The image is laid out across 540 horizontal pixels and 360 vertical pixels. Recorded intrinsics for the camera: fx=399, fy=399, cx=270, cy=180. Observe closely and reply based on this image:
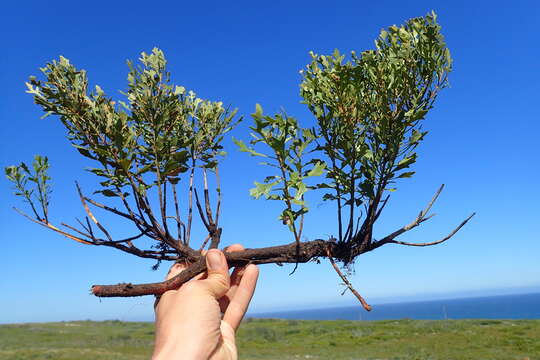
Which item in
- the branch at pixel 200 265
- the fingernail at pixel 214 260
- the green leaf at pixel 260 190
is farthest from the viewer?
the fingernail at pixel 214 260

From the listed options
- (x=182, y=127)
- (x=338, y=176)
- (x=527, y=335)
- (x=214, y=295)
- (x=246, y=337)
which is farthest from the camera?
(x=246, y=337)

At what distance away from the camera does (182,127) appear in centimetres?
499

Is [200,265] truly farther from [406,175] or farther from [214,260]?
[406,175]

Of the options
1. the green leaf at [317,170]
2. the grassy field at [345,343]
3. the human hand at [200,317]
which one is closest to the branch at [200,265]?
the human hand at [200,317]

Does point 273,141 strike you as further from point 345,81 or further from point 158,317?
point 158,317

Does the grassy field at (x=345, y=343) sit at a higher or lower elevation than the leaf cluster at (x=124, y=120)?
lower

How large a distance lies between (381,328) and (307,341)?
9132 mm

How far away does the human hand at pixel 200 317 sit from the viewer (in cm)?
384

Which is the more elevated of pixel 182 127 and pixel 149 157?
pixel 182 127

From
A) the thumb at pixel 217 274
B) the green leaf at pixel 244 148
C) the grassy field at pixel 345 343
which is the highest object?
the green leaf at pixel 244 148

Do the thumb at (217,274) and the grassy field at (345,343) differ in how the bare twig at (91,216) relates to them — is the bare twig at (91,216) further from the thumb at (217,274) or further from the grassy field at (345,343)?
the grassy field at (345,343)

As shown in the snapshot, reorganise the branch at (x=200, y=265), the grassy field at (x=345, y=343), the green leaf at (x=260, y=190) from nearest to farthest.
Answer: the green leaf at (x=260, y=190)
the branch at (x=200, y=265)
the grassy field at (x=345, y=343)

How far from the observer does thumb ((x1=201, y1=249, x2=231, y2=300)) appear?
13.8ft

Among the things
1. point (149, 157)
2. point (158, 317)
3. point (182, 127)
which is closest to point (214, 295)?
point (158, 317)
